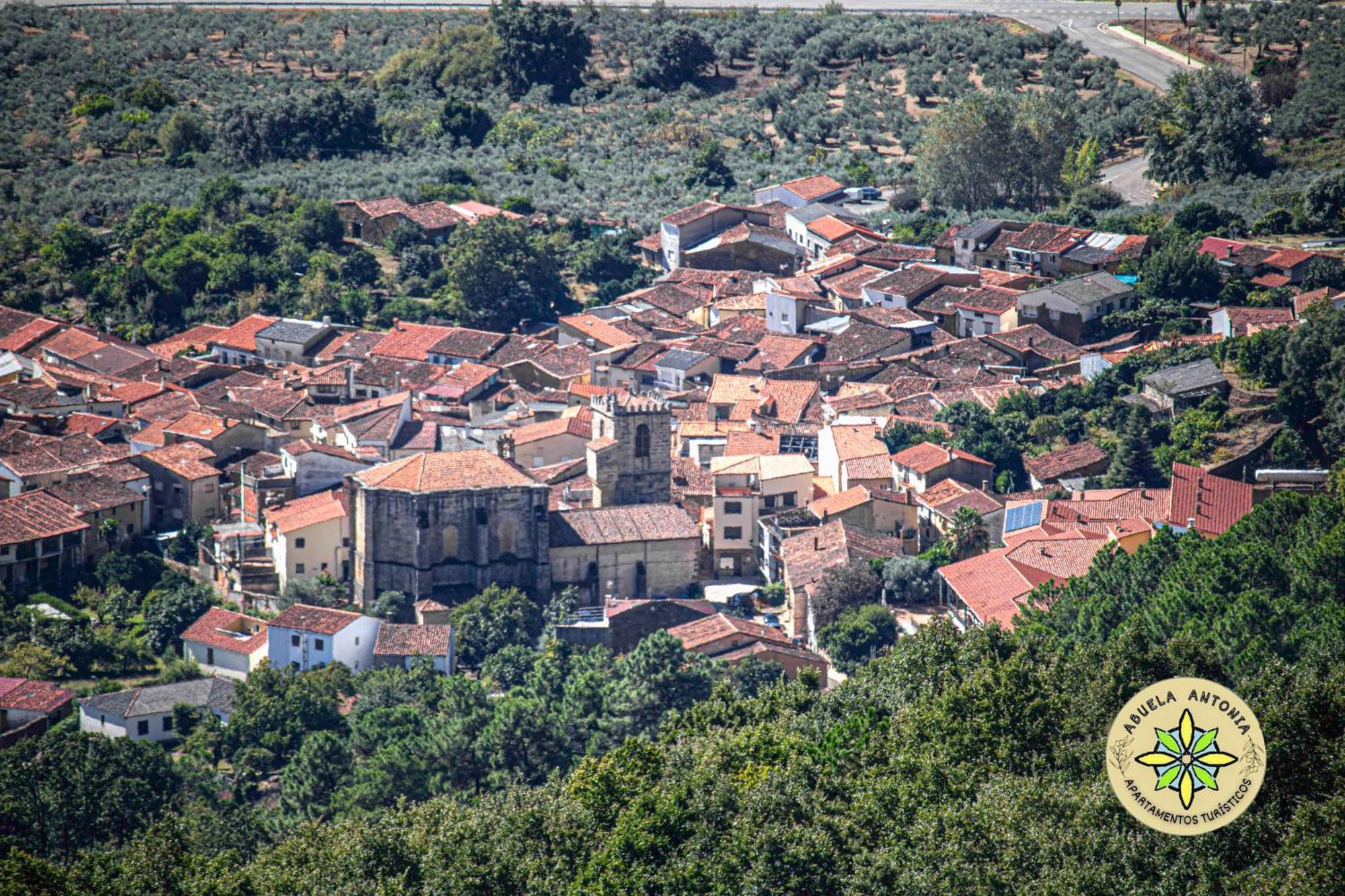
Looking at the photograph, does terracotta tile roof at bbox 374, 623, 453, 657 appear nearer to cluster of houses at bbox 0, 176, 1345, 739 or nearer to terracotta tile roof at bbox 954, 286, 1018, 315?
cluster of houses at bbox 0, 176, 1345, 739

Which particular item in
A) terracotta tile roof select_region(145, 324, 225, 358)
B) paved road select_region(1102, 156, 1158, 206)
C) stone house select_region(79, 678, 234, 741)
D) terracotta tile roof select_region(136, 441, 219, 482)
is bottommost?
stone house select_region(79, 678, 234, 741)

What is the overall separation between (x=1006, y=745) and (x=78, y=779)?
27.3 meters

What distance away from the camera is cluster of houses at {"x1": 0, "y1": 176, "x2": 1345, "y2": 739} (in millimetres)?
64625

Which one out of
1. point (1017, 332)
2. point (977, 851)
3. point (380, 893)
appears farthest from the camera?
point (1017, 332)

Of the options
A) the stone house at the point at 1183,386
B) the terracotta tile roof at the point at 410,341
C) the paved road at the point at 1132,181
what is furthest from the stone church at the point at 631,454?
the paved road at the point at 1132,181

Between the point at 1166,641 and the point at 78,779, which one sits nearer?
the point at 1166,641

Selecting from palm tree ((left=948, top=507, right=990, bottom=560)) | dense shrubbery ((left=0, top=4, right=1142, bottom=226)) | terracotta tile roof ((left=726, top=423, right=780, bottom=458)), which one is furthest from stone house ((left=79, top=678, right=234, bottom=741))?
dense shrubbery ((left=0, top=4, right=1142, bottom=226))

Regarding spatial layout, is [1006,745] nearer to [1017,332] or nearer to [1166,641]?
[1166,641]

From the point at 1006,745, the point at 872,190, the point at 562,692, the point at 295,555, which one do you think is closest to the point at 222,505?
the point at 295,555

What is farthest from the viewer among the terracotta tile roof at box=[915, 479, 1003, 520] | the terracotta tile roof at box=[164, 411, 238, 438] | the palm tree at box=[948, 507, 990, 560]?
the terracotta tile roof at box=[164, 411, 238, 438]

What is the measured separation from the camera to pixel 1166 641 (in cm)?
5088

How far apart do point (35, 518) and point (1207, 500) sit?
130 ft

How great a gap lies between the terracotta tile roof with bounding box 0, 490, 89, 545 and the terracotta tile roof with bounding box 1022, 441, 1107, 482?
3353cm

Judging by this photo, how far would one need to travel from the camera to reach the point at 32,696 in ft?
203
